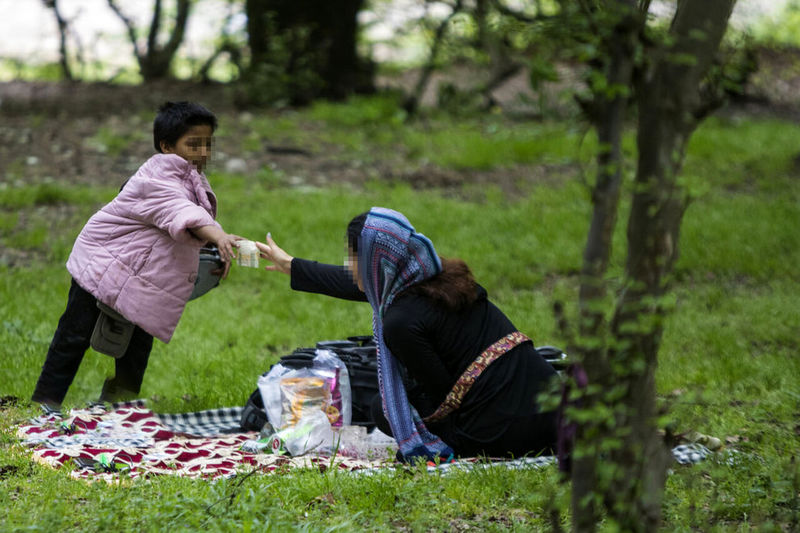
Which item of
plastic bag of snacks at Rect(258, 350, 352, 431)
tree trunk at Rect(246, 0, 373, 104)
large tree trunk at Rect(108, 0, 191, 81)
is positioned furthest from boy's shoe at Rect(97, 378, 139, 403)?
large tree trunk at Rect(108, 0, 191, 81)

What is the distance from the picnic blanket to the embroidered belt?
26 cm

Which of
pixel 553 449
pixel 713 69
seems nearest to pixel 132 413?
pixel 553 449

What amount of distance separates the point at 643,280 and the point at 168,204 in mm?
2530

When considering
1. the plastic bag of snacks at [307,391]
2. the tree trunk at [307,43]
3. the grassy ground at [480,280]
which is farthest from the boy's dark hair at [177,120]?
the tree trunk at [307,43]

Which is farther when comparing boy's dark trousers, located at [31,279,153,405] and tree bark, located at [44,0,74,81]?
tree bark, located at [44,0,74,81]

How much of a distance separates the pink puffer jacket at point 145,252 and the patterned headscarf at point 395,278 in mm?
861

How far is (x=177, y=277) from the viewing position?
4.36 metres

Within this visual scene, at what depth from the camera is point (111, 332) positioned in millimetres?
4469

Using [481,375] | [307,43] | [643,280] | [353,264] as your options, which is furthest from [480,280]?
[307,43]

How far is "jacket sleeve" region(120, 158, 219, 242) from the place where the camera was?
4070 millimetres

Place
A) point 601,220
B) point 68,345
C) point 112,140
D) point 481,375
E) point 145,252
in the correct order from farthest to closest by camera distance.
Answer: point 112,140
point 68,345
point 145,252
point 481,375
point 601,220

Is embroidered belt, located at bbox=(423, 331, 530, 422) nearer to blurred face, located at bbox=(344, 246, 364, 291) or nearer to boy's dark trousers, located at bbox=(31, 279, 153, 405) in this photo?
blurred face, located at bbox=(344, 246, 364, 291)

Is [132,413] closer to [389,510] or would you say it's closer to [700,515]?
[389,510]

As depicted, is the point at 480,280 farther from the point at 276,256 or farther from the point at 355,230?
the point at 355,230
